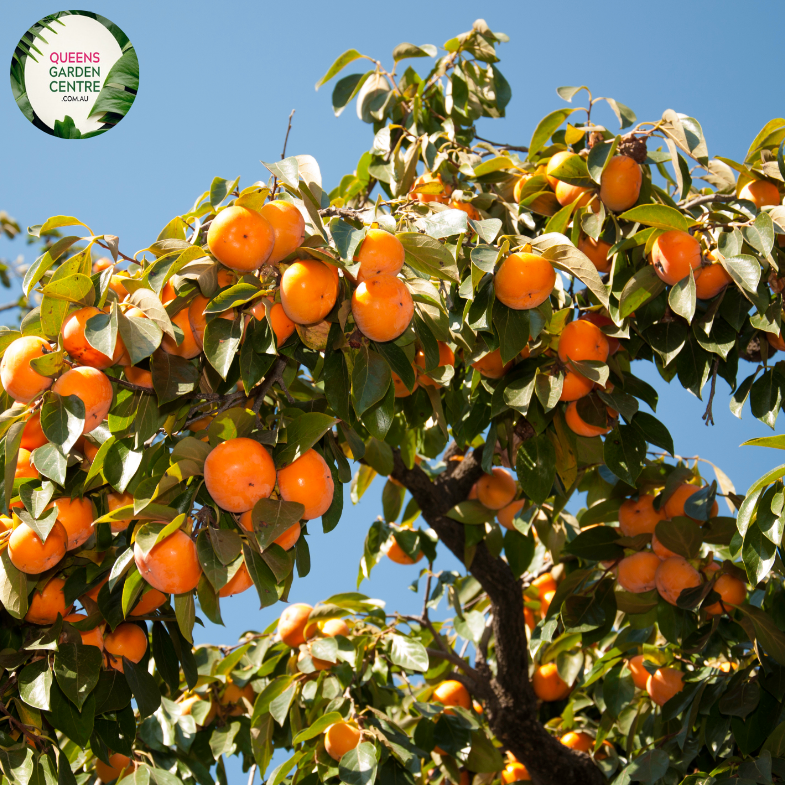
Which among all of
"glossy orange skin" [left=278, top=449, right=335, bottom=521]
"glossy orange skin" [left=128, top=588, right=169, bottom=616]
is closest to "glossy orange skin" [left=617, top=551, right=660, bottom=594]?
"glossy orange skin" [left=278, top=449, right=335, bottom=521]

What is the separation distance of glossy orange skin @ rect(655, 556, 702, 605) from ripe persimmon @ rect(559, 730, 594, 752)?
1.33m

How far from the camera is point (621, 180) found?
2266 mm

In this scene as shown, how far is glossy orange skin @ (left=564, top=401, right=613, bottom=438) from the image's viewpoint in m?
2.18

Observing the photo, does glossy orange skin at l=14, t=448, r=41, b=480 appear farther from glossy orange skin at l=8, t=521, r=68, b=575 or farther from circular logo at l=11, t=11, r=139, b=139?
circular logo at l=11, t=11, r=139, b=139

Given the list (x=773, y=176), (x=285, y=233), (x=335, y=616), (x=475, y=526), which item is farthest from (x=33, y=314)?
(x=773, y=176)

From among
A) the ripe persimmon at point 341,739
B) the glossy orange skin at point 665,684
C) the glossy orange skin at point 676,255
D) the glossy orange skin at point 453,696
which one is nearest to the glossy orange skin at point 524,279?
the glossy orange skin at point 676,255

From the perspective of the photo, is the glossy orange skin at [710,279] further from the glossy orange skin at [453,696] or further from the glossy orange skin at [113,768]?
the glossy orange skin at [113,768]

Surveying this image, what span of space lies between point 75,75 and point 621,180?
2.41 metres

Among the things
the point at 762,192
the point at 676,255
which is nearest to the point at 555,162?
the point at 676,255

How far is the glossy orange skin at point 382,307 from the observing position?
155 centimetres

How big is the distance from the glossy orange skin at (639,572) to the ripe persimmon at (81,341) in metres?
1.66

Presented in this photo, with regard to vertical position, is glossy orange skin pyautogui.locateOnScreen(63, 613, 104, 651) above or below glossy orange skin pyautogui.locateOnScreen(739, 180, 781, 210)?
below

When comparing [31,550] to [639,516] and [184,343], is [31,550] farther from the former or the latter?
[639,516]

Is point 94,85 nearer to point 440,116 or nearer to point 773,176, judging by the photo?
point 440,116
